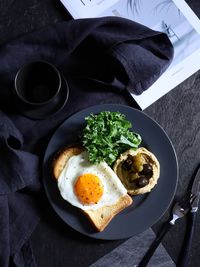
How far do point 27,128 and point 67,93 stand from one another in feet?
0.41

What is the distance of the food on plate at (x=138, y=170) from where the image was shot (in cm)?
102

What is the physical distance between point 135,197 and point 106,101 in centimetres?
24

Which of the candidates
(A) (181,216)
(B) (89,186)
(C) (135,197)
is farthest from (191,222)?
(B) (89,186)

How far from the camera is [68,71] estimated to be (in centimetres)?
109

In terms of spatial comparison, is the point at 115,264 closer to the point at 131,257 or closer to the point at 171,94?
the point at 131,257

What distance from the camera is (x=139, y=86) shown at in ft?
3.53

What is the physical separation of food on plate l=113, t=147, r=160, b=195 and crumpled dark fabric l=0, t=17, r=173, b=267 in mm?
153

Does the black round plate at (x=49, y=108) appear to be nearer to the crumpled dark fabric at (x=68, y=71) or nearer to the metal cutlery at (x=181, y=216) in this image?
the crumpled dark fabric at (x=68, y=71)

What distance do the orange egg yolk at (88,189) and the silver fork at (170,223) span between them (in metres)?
0.17

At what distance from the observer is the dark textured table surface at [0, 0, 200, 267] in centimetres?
106

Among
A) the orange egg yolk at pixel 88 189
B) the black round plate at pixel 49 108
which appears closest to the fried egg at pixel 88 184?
the orange egg yolk at pixel 88 189

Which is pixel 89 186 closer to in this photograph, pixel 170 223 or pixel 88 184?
pixel 88 184

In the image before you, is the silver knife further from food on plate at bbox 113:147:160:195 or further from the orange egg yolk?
the orange egg yolk

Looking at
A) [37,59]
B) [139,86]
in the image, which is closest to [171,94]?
[139,86]
